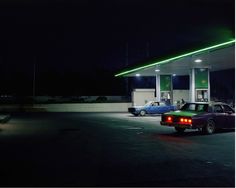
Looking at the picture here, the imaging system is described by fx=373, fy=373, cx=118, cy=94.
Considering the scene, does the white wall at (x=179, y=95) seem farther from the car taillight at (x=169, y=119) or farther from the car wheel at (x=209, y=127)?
the car taillight at (x=169, y=119)

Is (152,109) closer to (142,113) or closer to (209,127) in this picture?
(142,113)

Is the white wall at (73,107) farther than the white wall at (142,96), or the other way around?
the white wall at (73,107)

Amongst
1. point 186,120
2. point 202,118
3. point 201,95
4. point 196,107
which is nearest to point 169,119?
point 186,120

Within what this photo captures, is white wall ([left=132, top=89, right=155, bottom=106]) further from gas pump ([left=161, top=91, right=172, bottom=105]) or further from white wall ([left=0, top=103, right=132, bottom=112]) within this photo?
gas pump ([left=161, top=91, right=172, bottom=105])

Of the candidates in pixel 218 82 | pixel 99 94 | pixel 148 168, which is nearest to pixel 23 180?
pixel 148 168

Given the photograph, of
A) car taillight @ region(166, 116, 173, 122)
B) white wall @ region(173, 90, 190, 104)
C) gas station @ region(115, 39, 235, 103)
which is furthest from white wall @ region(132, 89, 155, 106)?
car taillight @ region(166, 116, 173, 122)

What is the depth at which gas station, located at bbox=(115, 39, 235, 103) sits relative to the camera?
21031 millimetres

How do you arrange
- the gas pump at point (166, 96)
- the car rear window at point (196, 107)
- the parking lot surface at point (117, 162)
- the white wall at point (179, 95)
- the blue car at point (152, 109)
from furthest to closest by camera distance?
the white wall at point (179, 95)
the gas pump at point (166, 96)
the blue car at point (152, 109)
the car rear window at point (196, 107)
the parking lot surface at point (117, 162)

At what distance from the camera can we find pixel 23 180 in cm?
760

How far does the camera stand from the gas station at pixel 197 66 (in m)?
21.0

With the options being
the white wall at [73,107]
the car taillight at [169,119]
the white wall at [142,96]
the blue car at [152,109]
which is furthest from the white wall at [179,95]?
the car taillight at [169,119]

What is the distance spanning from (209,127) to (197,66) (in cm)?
1431

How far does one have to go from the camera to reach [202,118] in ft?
54.7

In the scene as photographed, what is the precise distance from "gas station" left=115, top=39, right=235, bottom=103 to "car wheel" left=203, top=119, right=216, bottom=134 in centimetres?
386
